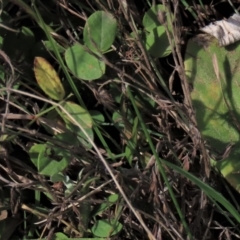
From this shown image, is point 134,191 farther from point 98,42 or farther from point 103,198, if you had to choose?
point 98,42

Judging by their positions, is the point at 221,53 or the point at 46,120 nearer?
the point at 46,120

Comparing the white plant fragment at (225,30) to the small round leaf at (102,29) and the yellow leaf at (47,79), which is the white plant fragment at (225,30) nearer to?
the small round leaf at (102,29)

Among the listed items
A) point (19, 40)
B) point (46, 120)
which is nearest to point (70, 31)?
point (19, 40)

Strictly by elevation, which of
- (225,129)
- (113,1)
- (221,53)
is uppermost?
(113,1)

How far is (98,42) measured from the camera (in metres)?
1.02

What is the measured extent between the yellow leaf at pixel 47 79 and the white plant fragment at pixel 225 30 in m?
0.34

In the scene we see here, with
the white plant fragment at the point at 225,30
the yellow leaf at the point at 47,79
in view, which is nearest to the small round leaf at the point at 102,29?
the yellow leaf at the point at 47,79

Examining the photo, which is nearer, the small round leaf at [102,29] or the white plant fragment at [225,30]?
the small round leaf at [102,29]

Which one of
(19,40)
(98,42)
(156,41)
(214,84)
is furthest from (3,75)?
(214,84)

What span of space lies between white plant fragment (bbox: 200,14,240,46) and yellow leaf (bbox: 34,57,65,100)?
343 mm

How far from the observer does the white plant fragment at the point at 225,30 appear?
1.12m

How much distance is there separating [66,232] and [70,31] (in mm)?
421

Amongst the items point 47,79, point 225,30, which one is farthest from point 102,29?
point 225,30

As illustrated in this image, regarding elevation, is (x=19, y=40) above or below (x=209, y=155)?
above
